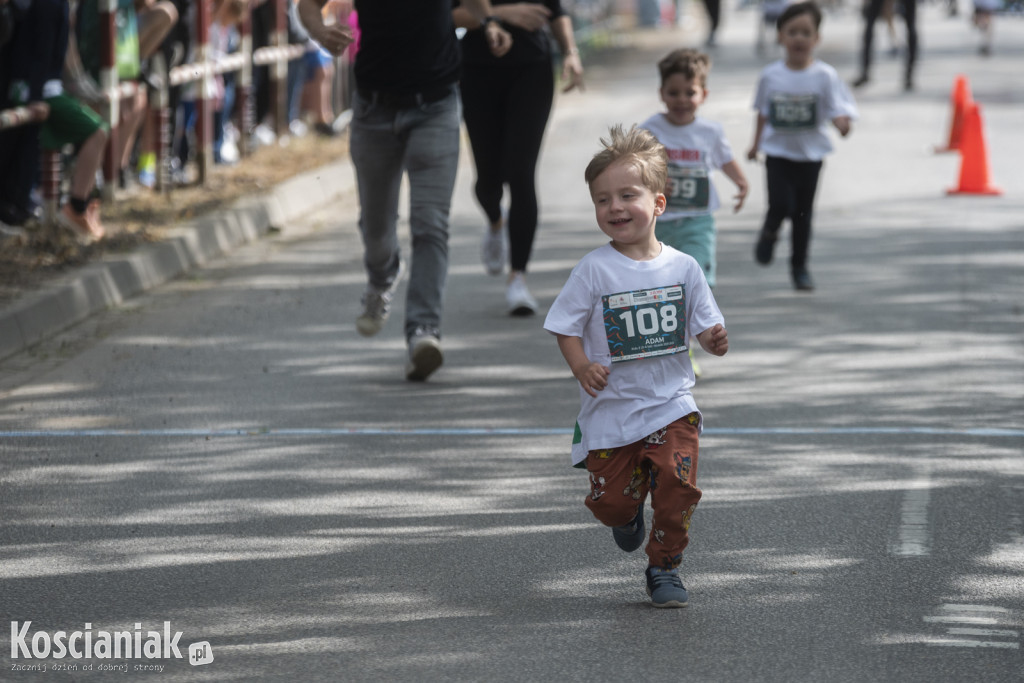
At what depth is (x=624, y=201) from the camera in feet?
14.4

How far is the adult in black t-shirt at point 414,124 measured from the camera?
22.7ft

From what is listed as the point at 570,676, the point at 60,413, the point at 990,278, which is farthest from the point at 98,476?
the point at 990,278

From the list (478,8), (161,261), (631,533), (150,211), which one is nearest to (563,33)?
(478,8)

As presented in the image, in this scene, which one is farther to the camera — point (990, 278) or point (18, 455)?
point (990, 278)

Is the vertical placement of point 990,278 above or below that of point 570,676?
below

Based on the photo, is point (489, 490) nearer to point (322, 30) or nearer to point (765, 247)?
point (322, 30)

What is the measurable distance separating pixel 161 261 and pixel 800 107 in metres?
3.73

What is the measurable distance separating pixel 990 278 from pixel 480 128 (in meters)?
3.37

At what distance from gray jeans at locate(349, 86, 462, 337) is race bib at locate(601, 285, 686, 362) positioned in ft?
8.70

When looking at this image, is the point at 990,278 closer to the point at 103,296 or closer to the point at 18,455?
the point at 103,296

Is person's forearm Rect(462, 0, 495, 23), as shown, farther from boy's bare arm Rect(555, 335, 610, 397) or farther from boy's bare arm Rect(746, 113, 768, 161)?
boy's bare arm Rect(555, 335, 610, 397)

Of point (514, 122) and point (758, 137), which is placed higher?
point (514, 122)

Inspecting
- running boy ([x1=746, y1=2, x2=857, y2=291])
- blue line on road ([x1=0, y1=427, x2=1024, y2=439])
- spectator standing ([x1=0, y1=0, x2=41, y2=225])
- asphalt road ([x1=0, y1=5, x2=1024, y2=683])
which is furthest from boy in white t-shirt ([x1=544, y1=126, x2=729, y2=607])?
spectator standing ([x1=0, y1=0, x2=41, y2=225])

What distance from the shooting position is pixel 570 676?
3.87 metres
